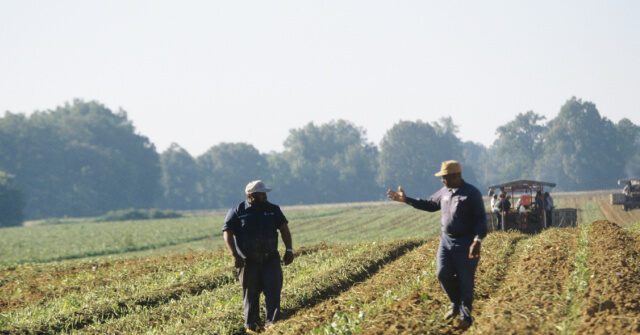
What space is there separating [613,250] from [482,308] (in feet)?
17.5

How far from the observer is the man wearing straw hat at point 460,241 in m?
6.97

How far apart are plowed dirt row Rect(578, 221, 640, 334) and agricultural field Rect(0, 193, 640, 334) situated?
2cm

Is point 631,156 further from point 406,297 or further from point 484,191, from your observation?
point 406,297

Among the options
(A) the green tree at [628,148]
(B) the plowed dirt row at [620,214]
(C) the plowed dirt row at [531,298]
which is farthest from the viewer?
(A) the green tree at [628,148]

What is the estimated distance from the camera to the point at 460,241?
7.02 metres

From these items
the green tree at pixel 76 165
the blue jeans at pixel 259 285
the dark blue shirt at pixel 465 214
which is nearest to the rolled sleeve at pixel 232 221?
the blue jeans at pixel 259 285

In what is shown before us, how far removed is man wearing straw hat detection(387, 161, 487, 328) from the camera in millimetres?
6973

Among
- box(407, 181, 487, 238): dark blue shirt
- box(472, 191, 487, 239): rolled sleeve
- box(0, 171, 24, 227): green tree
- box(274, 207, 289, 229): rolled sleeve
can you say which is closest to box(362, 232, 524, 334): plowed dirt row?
box(407, 181, 487, 238): dark blue shirt

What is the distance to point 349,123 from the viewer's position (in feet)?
476

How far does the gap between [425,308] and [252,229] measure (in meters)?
2.34

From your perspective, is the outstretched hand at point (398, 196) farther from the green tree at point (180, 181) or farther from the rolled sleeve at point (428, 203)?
the green tree at point (180, 181)

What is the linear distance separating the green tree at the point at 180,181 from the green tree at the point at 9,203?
3660 centimetres

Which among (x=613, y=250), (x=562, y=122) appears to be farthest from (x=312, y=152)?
(x=613, y=250)

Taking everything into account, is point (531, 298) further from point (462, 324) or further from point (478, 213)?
point (478, 213)
